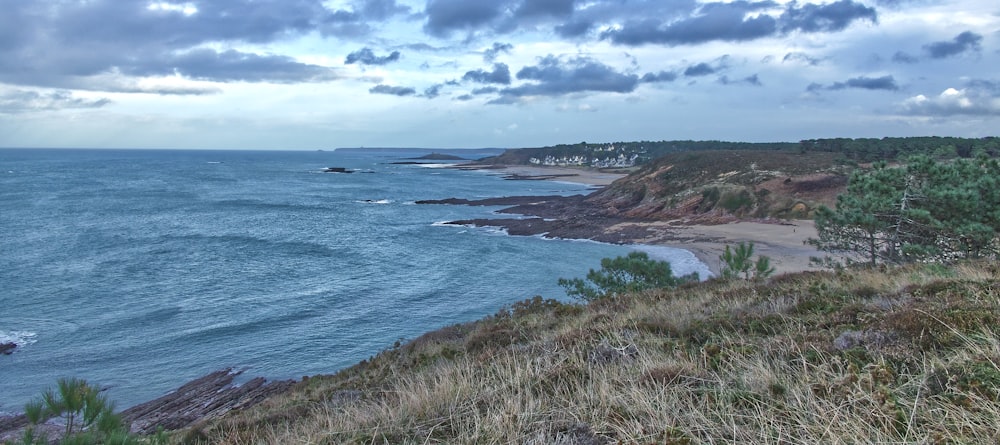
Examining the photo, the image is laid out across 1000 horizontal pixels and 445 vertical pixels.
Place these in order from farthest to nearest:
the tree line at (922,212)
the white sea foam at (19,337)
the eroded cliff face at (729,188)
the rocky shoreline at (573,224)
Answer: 1. the eroded cliff face at (729,188)
2. the rocky shoreline at (573,224)
3. the white sea foam at (19,337)
4. the tree line at (922,212)

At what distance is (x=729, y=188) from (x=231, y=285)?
163ft

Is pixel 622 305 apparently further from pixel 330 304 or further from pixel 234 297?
pixel 234 297

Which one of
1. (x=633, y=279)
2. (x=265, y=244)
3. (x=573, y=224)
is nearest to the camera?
(x=633, y=279)

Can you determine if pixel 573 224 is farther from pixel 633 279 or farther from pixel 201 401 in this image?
pixel 201 401

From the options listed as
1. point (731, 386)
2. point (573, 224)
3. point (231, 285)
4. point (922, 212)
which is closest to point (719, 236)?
point (573, 224)

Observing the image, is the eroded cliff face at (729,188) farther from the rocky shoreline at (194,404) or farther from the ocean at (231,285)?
the rocky shoreline at (194,404)

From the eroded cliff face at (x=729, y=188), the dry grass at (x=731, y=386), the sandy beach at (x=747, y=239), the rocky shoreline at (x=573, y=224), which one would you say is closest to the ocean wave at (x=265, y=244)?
the rocky shoreline at (x=573, y=224)

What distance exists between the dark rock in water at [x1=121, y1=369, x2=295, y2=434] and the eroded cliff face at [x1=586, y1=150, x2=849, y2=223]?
4748 cm

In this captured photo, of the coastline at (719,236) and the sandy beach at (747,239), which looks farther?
the coastline at (719,236)

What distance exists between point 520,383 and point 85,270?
130 feet

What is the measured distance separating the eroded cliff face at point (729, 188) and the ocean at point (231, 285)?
1794 cm

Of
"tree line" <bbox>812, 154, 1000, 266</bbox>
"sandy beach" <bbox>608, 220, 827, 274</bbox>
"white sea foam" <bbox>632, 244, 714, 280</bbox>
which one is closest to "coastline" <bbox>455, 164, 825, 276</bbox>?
"sandy beach" <bbox>608, 220, 827, 274</bbox>

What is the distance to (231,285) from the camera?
1355 inches

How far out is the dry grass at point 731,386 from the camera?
4.06 meters
